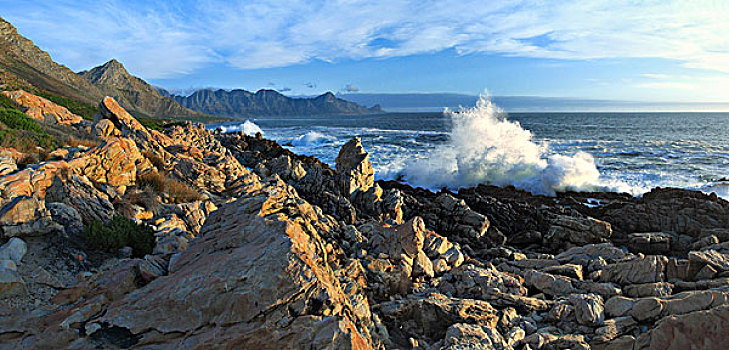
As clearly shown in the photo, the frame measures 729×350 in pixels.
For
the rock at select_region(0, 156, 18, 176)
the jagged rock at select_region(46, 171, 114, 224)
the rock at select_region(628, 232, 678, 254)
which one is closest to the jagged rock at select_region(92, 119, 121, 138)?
the rock at select_region(0, 156, 18, 176)

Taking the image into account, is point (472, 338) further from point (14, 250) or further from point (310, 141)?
point (310, 141)

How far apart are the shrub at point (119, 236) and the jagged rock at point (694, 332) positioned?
28.0 feet

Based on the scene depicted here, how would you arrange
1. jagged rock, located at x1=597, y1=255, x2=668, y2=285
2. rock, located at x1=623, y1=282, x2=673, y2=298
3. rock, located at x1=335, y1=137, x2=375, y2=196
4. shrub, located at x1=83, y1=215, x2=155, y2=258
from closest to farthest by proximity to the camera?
shrub, located at x1=83, y1=215, x2=155, y2=258 → rock, located at x1=623, y1=282, x2=673, y2=298 → jagged rock, located at x1=597, y1=255, x2=668, y2=285 → rock, located at x1=335, y1=137, x2=375, y2=196

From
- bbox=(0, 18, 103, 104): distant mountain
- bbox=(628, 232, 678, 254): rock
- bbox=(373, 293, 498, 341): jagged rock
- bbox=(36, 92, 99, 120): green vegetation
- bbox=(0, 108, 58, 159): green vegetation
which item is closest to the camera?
bbox=(373, 293, 498, 341): jagged rock

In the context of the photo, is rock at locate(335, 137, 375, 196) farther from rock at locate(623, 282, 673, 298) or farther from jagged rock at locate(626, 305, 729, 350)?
jagged rock at locate(626, 305, 729, 350)

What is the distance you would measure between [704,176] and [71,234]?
41101 millimetres

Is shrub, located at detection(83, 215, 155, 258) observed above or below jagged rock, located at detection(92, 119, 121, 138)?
below

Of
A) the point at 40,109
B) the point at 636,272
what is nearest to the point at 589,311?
the point at 636,272

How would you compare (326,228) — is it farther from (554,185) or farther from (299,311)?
(554,185)

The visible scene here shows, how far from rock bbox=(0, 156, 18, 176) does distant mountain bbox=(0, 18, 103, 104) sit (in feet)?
291

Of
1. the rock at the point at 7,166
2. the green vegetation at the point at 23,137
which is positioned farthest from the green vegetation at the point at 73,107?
the rock at the point at 7,166

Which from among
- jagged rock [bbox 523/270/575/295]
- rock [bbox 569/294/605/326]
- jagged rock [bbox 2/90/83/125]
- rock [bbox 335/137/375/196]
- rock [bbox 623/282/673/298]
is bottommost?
jagged rock [bbox 523/270/575/295]

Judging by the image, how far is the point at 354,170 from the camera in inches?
735

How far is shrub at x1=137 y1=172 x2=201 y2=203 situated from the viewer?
1087 cm
